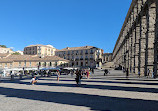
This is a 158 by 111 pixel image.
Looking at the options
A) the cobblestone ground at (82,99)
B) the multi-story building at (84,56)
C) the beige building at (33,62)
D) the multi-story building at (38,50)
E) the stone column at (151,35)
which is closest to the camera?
the cobblestone ground at (82,99)

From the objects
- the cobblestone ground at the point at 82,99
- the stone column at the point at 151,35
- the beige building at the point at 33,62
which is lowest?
the cobblestone ground at the point at 82,99

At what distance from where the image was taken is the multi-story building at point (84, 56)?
69062mm

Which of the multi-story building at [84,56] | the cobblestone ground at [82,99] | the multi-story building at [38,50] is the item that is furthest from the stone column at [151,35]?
the multi-story building at [38,50]

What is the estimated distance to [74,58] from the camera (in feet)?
238

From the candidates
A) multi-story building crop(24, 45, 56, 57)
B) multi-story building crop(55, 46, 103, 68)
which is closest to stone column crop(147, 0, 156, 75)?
multi-story building crop(55, 46, 103, 68)

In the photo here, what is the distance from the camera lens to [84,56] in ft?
232

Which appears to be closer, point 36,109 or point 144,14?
point 36,109

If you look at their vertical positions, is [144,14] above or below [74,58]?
above

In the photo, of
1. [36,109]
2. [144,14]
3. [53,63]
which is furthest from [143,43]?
[53,63]

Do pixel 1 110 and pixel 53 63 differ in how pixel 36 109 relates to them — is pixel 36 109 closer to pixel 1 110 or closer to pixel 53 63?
pixel 1 110

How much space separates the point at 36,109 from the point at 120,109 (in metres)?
3.30

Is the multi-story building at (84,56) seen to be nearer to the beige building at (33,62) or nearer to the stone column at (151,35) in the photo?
the beige building at (33,62)

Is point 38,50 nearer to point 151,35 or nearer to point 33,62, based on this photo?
point 33,62

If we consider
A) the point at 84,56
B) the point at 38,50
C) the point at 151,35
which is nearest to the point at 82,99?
the point at 151,35
